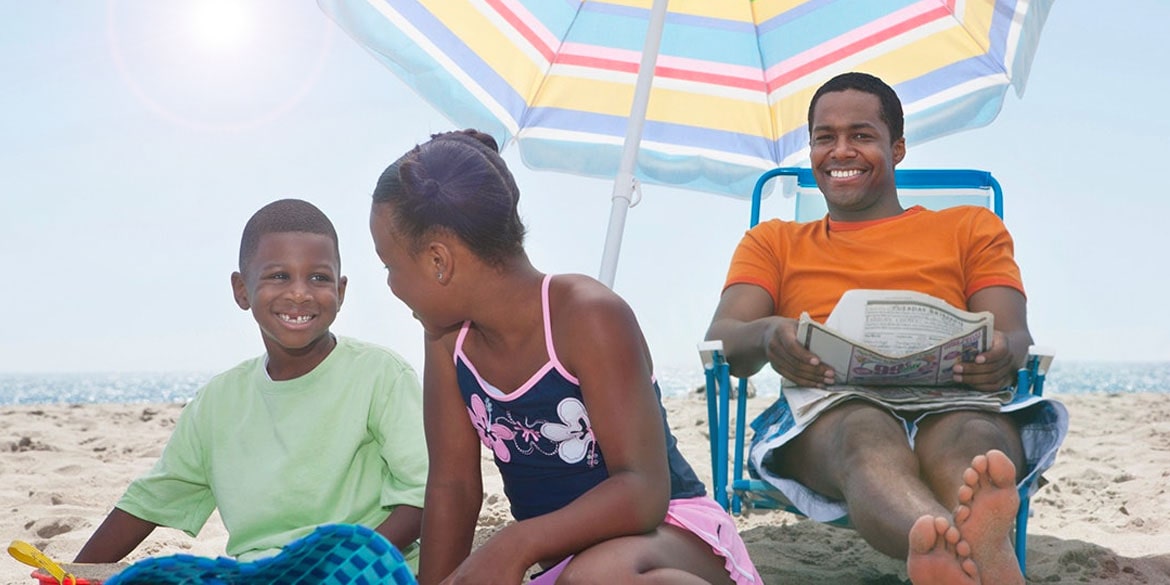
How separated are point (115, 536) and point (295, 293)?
714mm

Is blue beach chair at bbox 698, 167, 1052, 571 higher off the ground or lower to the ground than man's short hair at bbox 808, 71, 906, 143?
lower

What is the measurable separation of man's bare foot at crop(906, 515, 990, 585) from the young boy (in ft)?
3.37

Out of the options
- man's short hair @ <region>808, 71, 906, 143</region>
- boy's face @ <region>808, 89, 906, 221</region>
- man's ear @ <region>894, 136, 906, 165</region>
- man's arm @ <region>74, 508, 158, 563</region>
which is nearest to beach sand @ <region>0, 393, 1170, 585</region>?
man's arm @ <region>74, 508, 158, 563</region>

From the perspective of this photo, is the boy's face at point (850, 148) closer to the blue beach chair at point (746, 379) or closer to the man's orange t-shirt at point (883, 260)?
the man's orange t-shirt at point (883, 260)

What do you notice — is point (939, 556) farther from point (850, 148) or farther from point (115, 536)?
point (115, 536)

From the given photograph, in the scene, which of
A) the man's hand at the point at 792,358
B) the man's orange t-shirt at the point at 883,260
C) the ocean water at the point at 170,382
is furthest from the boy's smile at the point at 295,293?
the ocean water at the point at 170,382

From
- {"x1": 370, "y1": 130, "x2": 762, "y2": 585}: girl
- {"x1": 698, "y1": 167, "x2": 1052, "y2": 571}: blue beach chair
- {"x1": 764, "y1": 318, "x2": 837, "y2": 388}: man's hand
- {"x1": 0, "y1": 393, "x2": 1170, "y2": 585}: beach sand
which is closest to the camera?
{"x1": 370, "y1": 130, "x2": 762, "y2": 585}: girl

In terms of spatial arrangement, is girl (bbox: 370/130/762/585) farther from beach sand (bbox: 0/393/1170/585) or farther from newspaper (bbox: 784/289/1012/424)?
beach sand (bbox: 0/393/1170/585)

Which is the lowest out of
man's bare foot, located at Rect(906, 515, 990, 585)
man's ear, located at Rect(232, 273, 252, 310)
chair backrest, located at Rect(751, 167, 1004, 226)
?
man's bare foot, located at Rect(906, 515, 990, 585)

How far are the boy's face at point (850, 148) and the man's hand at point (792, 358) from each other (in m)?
0.55

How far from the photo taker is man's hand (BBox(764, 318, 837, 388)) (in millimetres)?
2680

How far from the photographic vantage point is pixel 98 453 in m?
5.16

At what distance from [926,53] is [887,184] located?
114 cm

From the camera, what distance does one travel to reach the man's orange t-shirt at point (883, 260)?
118 inches
